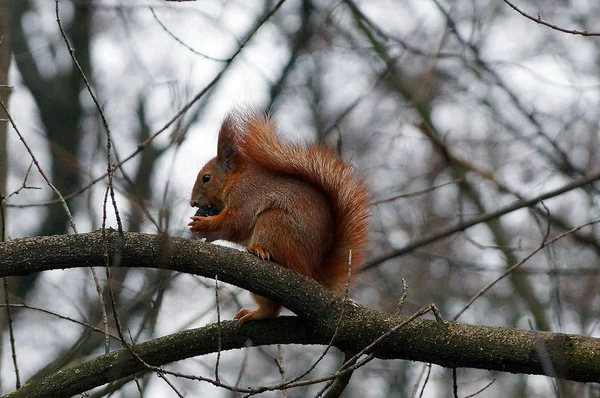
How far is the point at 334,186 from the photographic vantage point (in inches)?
116

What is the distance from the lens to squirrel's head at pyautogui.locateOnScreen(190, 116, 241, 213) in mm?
3447

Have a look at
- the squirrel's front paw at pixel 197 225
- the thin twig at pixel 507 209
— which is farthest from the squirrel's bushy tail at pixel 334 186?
the thin twig at pixel 507 209

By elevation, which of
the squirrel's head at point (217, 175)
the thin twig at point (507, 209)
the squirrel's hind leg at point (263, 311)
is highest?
the thin twig at point (507, 209)

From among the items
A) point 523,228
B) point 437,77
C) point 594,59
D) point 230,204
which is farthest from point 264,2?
point 230,204

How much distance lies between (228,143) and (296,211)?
65cm

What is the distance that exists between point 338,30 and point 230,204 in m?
3.71

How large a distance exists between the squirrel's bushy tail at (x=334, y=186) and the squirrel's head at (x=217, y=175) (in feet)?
1.21

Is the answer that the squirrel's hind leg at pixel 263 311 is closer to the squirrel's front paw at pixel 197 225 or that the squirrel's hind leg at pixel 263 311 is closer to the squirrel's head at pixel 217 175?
the squirrel's front paw at pixel 197 225

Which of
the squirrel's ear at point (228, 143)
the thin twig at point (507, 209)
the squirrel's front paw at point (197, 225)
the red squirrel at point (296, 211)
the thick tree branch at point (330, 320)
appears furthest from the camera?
the thin twig at point (507, 209)

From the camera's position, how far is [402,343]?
2.39 metres

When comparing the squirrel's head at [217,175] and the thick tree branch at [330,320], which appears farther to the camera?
the squirrel's head at [217,175]

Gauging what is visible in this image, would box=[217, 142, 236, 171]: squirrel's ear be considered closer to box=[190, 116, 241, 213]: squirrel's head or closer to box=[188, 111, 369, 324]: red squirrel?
box=[190, 116, 241, 213]: squirrel's head

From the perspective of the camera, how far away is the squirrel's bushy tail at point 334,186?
116 inches

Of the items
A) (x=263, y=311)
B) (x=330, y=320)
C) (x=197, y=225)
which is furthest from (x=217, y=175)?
(x=330, y=320)
